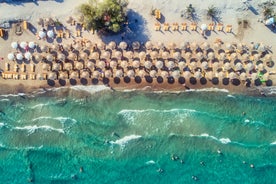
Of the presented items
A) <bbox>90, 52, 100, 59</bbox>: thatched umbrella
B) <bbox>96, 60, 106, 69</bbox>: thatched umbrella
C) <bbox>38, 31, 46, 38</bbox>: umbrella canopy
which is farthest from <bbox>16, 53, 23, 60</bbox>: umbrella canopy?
<bbox>96, 60, 106, 69</bbox>: thatched umbrella

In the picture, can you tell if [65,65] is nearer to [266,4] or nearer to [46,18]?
[46,18]

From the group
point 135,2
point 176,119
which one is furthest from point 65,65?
point 176,119

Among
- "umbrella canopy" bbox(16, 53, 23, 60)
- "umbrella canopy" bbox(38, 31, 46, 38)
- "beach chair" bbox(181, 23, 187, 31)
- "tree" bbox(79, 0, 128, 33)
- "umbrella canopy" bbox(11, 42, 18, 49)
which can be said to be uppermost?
"tree" bbox(79, 0, 128, 33)

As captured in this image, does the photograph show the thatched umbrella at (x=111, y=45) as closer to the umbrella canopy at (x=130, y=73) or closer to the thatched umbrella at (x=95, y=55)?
the thatched umbrella at (x=95, y=55)

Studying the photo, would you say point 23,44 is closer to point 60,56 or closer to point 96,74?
point 60,56

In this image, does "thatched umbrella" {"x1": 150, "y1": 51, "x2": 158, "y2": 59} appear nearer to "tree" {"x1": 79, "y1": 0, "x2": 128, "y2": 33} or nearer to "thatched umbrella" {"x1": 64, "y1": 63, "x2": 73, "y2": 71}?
"tree" {"x1": 79, "y1": 0, "x2": 128, "y2": 33}

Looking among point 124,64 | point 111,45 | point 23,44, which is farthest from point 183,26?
point 23,44
